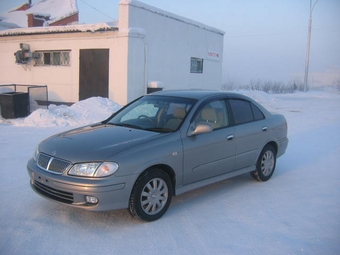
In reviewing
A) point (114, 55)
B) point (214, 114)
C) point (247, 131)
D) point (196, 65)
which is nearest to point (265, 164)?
point (247, 131)

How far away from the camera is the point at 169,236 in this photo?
4.04 metres

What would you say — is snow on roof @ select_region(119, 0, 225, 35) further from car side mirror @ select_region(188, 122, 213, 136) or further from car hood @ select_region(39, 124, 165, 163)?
car side mirror @ select_region(188, 122, 213, 136)

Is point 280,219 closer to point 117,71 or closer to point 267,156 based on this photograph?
point 267,156

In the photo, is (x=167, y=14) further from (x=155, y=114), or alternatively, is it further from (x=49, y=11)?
(x=49, y=11)

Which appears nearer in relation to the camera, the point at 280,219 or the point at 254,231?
the point at 254,231

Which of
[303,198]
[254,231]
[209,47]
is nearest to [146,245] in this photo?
[254,231]

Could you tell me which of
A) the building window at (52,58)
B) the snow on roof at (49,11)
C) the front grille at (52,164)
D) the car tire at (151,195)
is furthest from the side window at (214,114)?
the snow on roof at (49,11)

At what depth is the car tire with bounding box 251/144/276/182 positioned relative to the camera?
20.1ft

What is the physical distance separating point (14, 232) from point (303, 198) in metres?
4.01

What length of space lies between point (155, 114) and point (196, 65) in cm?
1426

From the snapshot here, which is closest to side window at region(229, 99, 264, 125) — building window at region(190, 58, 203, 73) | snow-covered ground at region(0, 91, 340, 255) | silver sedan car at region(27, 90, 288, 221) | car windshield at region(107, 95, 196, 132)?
silver sedan car at region(27, 90, 288, 221)

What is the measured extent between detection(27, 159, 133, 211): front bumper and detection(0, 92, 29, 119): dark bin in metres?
8.83

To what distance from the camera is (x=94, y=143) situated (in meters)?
4.44

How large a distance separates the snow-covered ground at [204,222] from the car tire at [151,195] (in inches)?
5.2
